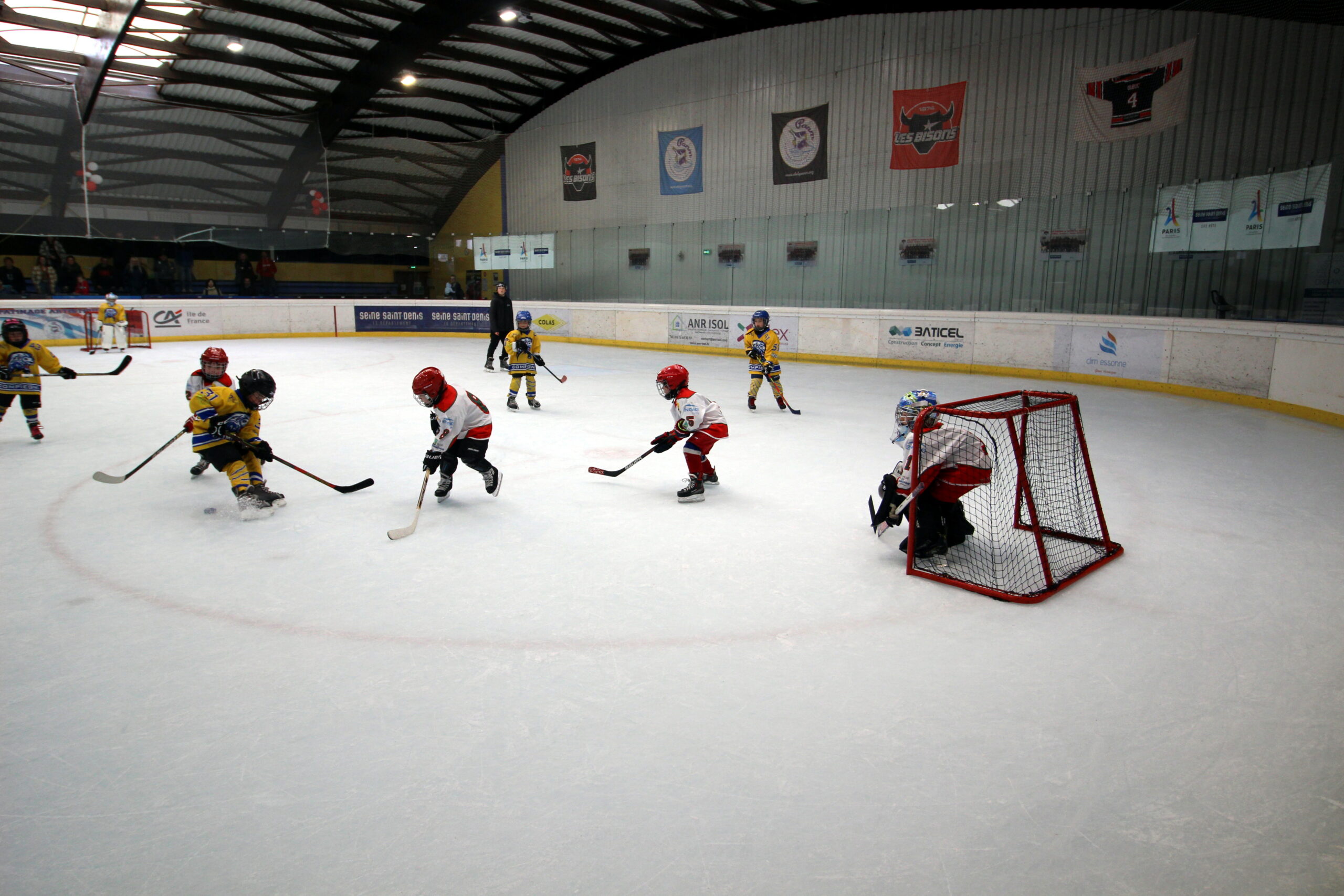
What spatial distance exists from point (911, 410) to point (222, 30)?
18334 mm

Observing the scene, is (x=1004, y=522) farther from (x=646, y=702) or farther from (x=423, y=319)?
(x=423, y=319)

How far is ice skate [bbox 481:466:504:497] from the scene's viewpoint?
5.14 metres

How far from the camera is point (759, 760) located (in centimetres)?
226

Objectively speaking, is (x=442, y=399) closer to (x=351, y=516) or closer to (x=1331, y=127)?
(x=351, y=516)

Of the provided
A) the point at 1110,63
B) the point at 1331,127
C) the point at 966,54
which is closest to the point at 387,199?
the point at 966,54

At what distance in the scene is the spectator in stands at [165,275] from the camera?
18.2m

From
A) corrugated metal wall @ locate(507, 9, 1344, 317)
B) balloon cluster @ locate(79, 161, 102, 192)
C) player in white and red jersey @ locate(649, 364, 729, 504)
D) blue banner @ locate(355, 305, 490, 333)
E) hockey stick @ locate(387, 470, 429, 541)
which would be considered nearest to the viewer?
hockey stick @ locate(387, 470, 429, 541)

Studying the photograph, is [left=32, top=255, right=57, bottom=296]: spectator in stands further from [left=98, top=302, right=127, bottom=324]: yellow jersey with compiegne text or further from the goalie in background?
the goalie in background

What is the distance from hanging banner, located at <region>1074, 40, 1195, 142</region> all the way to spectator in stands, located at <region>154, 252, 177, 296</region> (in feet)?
65.2

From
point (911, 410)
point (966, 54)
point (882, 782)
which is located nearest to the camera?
point (882, 782)

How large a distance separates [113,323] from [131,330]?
1936mm

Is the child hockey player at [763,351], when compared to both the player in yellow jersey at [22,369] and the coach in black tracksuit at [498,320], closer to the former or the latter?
the coach in black tracksuit at [498,320]

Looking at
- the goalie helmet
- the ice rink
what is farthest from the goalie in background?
the ice rink

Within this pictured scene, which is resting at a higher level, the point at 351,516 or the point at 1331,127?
the point at 1331,127
